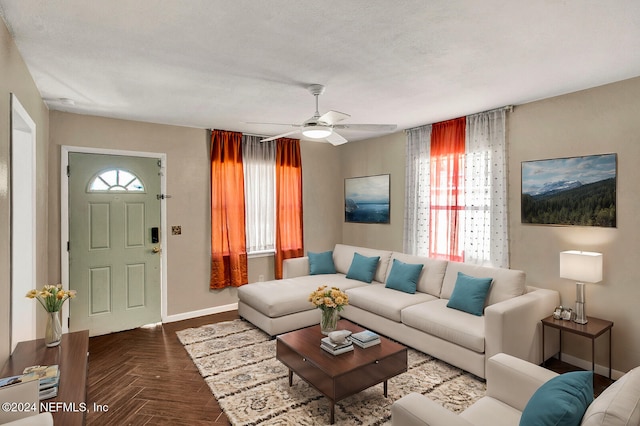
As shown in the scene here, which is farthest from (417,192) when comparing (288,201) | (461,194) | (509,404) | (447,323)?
(509,404)

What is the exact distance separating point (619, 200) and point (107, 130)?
538 centimetres

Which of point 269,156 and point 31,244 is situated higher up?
point 269,156

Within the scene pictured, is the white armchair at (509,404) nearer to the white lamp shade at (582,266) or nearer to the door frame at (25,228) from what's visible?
the white lamp shade at (582,266)

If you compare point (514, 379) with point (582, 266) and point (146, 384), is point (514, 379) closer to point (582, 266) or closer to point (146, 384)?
point (582, 266)

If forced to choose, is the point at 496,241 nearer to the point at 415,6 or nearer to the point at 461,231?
the point at 461,231

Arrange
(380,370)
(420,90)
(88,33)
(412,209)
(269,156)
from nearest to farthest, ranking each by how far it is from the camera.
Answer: (88,33) < (380,370) < (420,90) < (412,209) < (269,156)

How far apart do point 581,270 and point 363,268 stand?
241 cm

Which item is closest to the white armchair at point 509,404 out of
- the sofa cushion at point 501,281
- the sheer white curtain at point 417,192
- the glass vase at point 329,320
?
the glass vase at point 329,320

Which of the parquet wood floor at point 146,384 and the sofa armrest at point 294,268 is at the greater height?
the sofa armrest at point 294,268

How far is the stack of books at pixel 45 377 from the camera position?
1795mm

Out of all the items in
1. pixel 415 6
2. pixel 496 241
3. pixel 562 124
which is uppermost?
pixel 415 6

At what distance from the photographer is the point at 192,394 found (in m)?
2.77

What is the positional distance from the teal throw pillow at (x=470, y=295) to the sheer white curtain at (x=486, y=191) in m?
0.63

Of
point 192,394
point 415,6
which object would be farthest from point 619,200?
point 192,394
